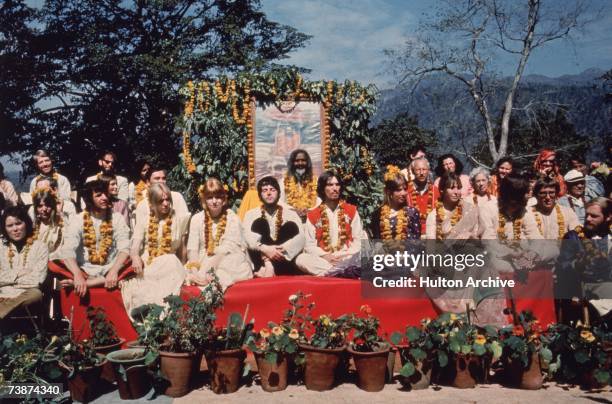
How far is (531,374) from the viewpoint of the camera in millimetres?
4016

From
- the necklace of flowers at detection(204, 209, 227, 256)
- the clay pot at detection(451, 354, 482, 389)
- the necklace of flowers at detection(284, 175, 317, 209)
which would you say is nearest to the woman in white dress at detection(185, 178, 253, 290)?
the necklace of flowers at detection(204, 209, 227, 256)

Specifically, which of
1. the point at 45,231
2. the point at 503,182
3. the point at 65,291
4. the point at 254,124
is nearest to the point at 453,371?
the point at 503,182

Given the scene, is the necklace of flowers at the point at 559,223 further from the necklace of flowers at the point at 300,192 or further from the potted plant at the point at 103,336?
the potted plant at the point at 103,336

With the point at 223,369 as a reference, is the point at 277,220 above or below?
above

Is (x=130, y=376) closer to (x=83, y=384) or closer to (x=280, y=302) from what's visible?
(x=83, y=384)

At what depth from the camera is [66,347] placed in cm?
377

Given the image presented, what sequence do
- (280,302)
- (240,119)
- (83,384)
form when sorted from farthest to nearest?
(240,119) < (280,302) < (83,384)

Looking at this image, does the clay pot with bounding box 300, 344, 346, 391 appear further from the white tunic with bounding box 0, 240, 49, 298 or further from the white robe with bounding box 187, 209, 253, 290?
the white tunic with bounding box 0, 240, 49, 298

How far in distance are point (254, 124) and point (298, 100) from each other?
83 centimetres

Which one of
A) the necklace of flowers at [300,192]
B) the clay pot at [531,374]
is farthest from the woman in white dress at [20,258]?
the clay pot at [531,374]

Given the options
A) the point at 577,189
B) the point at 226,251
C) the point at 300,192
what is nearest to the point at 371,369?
the point at 226,251

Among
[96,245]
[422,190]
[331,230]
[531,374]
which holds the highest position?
[422,190]

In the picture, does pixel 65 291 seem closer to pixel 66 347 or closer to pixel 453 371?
pixel 66 347

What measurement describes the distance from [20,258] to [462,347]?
406 centimetres
